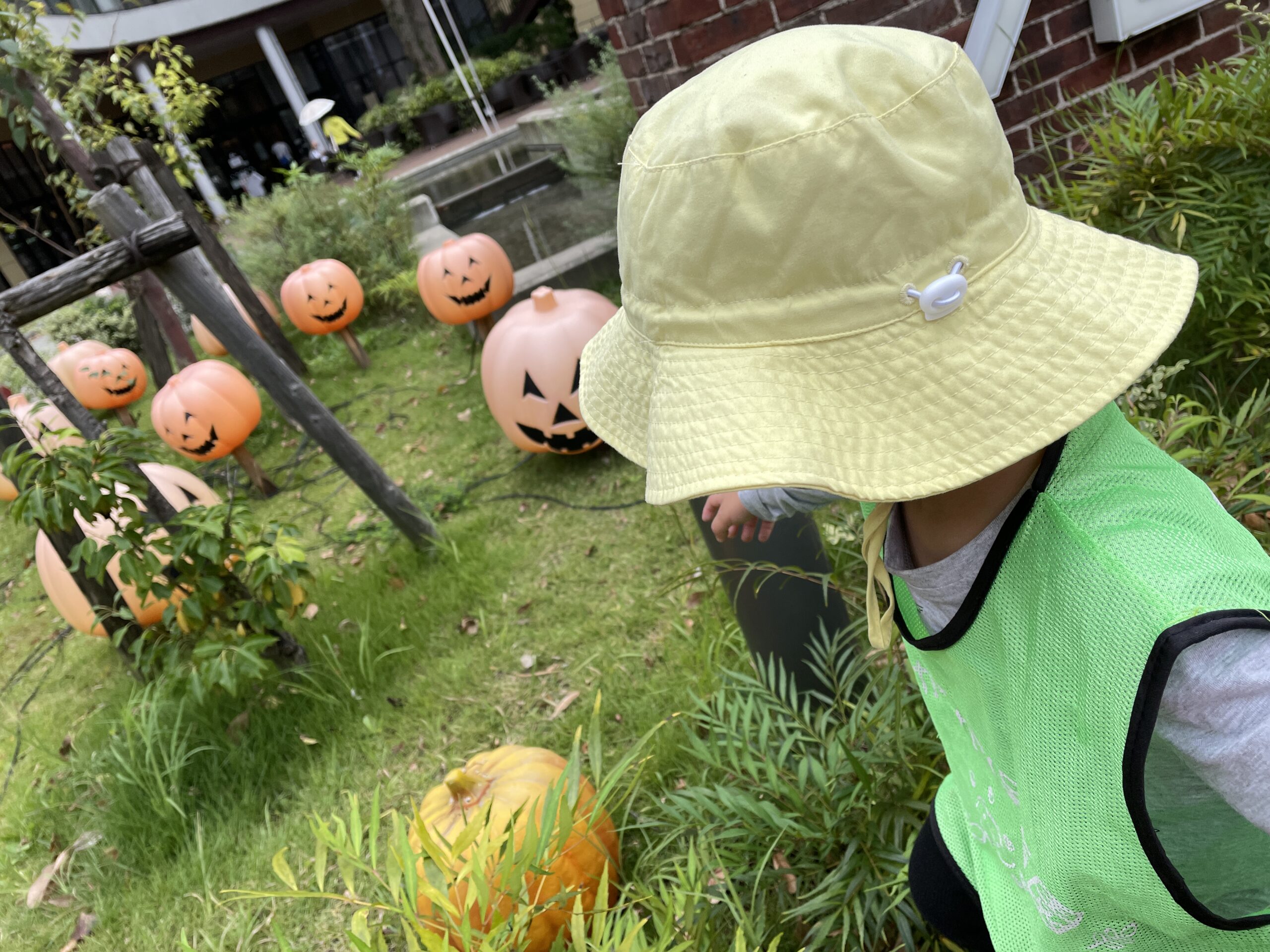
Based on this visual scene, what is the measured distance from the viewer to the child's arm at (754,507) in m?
1.38

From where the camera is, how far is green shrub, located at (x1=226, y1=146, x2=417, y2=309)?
772cm

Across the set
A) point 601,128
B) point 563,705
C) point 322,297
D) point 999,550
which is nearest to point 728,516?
point 999,550

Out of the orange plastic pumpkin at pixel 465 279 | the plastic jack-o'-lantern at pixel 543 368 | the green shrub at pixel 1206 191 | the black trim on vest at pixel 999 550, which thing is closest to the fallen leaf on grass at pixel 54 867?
the plastic jack-o'-lantern at pixel 543 368

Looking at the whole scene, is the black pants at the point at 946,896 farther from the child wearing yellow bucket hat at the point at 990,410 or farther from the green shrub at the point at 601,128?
the green shrub at the point at 601,128

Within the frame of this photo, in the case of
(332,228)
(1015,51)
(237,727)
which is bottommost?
(237,727)

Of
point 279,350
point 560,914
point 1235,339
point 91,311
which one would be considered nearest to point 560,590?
point 560,914

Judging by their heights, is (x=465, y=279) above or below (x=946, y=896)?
above

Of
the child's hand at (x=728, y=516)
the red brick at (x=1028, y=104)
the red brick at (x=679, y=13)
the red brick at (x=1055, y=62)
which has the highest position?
the red brick at (x=679, y=13)

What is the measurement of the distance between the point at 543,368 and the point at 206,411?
95.5 inches

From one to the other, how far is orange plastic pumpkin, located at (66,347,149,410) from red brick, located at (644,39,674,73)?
5369mm

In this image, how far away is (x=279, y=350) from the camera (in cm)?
687

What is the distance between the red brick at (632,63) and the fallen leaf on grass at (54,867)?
3.48 m

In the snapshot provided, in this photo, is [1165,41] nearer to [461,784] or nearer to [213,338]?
[461,784]

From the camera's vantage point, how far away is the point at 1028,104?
329cm
